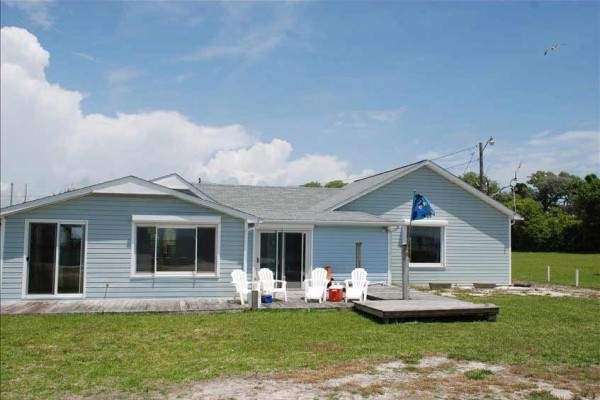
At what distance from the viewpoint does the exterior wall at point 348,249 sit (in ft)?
57.1

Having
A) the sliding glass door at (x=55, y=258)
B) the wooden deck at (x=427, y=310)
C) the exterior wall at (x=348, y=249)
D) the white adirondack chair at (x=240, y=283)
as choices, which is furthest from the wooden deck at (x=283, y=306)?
the exterior wall at (x=348, y=249)

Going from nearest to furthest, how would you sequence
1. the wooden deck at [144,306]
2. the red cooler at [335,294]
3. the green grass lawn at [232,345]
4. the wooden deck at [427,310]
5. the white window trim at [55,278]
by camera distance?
the green grass lawn at [232,345] → the wooden deck at [427,310] → the wooden deck at [144,306] → the white window trim at [55,278] → the red cooler at [335,294]

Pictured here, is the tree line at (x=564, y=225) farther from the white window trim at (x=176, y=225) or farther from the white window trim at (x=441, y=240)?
the white window trim at (x=176, y=225)

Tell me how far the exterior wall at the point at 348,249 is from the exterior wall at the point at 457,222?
2.24m

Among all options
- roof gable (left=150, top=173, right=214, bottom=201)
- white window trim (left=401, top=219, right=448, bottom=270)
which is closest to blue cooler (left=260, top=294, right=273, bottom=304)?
roof gable (left=150, top=173, right=214, bottom=201)

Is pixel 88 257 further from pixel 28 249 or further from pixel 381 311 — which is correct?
pixel 381 311

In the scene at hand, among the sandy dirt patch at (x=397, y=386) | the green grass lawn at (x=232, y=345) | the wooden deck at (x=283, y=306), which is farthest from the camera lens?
the wooden deck at (x=283, y=306)

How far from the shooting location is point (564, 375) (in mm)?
7148

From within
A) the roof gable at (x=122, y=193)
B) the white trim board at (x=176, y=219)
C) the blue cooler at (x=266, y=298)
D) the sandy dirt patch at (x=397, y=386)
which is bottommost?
the sandy dirt patch at (x=397, y=386)

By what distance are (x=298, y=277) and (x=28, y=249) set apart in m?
7.59

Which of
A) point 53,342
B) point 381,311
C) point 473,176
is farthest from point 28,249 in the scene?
point 473,176

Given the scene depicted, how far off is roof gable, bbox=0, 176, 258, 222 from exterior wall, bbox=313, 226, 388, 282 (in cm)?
361

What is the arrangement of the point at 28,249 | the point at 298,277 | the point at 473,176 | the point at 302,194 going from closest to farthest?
the point at 28,249, the point at 298,277, the point at 302,194, the point at 473,176

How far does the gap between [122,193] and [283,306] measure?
4696 millimetres
